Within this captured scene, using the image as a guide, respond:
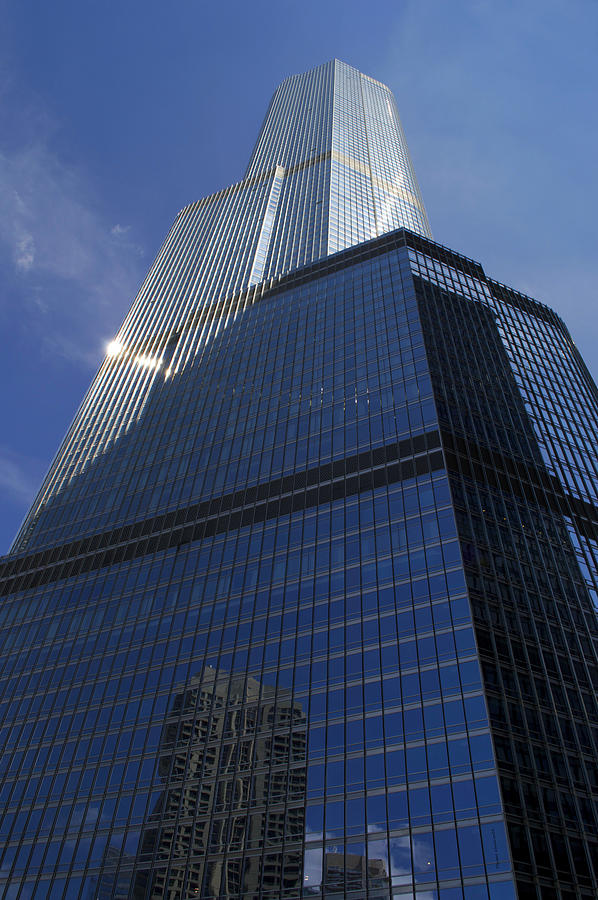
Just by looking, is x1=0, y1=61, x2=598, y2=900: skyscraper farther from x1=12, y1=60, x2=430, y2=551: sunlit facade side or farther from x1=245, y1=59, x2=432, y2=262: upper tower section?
x1=245, y1=59, x2=432, y2=262: upper tower section

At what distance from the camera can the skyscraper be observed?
133ft

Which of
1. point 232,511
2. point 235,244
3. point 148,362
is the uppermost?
point 235,244

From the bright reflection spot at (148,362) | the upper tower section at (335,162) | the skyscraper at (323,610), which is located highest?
the upper tower section at (335,162)

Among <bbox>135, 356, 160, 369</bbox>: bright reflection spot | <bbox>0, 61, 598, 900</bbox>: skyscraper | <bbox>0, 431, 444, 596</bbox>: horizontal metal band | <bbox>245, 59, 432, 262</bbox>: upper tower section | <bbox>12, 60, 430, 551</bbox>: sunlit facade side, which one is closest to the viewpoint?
<bbox>0, 61, 598, 900</bbox>: skyscraper

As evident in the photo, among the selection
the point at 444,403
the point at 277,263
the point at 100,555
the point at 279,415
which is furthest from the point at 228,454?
the point at 277,263

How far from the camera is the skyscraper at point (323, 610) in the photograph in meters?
40.5

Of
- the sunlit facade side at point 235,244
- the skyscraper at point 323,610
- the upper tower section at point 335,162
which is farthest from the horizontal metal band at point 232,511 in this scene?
the upper tower section at point 335,162

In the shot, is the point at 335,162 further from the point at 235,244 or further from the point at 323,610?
the point at 323,610

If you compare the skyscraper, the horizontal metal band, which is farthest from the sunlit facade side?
the horizontal metal band

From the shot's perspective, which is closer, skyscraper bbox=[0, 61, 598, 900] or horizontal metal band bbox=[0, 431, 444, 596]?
skyscraper bbox=[0, 61, 598, 900]

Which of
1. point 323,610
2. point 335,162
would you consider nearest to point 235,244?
point 335,162

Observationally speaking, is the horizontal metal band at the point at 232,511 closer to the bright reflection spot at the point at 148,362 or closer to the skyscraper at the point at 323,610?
the skyscraper at the point at 323,610

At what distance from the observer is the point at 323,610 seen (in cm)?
5250

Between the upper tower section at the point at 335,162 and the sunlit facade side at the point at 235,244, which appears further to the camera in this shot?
the upper tower section at the point at 335,162
